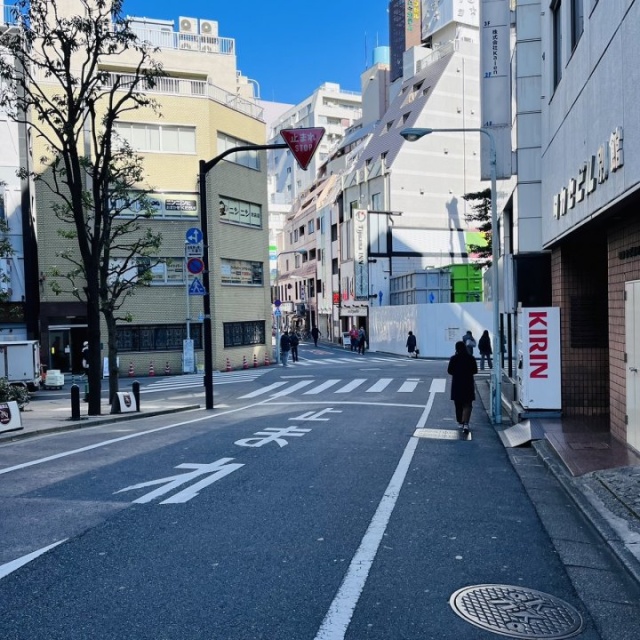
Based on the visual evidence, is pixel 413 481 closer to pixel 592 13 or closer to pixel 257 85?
pixel 592 13

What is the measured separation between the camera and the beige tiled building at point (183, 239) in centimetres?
3412

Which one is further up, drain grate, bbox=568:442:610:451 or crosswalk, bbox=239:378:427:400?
drain grate, bbox=568:442:610:451

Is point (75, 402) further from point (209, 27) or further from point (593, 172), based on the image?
point (209, 27)

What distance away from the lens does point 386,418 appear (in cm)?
1529

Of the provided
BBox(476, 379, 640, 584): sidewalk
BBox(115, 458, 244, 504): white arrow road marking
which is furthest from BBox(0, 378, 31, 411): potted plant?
BBox(476, 379, 640, 584): sidewalk

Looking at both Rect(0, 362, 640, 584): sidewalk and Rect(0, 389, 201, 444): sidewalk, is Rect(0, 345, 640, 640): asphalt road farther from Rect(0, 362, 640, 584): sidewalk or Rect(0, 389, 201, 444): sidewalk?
Rect(0, 389, 201, 444): sidewalk

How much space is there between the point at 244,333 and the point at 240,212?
7.01 metres

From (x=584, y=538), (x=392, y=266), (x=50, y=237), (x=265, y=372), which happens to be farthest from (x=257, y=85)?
(x=584, y=538)

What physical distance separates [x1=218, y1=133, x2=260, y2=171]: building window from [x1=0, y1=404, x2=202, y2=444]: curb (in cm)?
2137

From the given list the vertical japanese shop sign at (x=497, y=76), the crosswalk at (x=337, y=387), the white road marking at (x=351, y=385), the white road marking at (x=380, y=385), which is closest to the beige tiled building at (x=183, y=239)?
the crosswalk at (x=337, y=387)

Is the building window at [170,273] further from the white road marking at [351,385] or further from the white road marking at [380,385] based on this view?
the white road marking at [380,385]

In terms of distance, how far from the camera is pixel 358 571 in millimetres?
5316

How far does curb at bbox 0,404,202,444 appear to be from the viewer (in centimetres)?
1307

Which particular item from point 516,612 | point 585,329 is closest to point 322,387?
point 585,329
